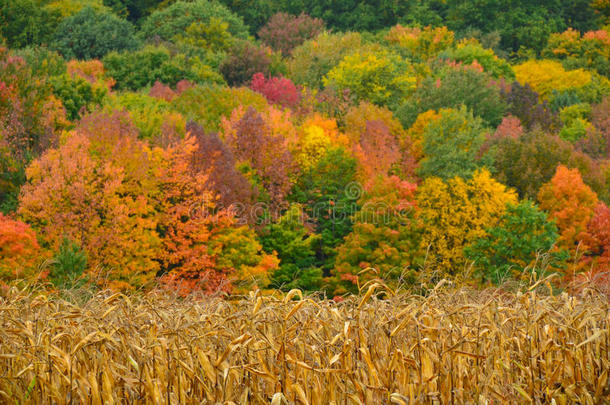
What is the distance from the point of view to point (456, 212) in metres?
40.3

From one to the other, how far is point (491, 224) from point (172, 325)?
34.2 meters

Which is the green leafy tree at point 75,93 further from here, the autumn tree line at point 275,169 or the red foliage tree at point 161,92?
the red foliage tree at point 161,92

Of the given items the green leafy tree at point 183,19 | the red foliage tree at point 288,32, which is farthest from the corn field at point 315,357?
the red foliage tree at point 288,32

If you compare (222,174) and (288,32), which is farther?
(288,32)

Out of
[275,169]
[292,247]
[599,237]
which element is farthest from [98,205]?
[599,237]

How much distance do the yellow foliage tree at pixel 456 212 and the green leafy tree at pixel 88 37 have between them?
40.2m

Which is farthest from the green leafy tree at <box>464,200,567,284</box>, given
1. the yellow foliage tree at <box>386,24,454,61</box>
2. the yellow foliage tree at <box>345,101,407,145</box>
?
the yellow foliage tree at <box>386,24,454,61</box>

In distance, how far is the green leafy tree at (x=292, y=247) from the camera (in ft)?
121

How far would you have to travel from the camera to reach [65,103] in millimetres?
45188

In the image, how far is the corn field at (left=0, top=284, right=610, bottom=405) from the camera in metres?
6.09

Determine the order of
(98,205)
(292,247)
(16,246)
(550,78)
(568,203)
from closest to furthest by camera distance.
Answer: (16,246)
(98,205)
(292,247)
(568,203)
(550,78)

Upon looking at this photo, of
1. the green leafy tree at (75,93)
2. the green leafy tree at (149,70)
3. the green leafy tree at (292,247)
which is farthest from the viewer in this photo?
the green leafy tree at (149,70)

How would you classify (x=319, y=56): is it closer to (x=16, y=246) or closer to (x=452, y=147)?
(x=452, y=147)

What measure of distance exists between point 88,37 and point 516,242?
49615mm
